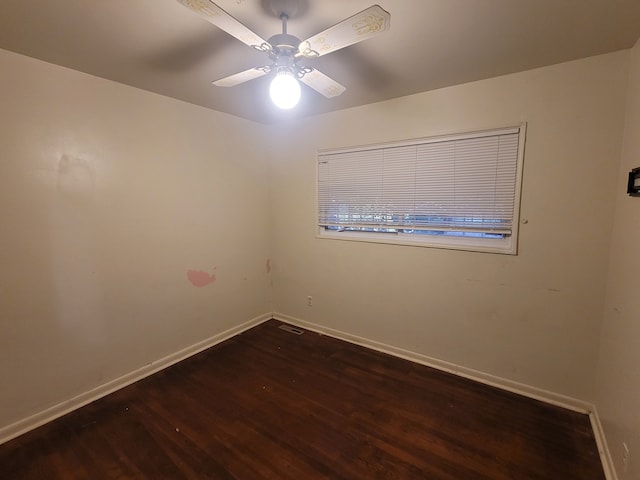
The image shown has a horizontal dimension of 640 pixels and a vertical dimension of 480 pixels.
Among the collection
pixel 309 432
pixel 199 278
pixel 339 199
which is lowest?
pixel 309 432

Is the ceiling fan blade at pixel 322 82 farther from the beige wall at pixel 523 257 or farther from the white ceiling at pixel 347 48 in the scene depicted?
the beige wall at pixel 523 257

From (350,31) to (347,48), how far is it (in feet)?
1.94

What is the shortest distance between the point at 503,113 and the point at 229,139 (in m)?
2.48

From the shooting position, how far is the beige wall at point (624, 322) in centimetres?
143

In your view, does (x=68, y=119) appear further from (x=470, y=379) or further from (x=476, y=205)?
(x=470, y=379)

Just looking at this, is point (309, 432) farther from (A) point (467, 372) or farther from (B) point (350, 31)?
(B) point (350, 31)

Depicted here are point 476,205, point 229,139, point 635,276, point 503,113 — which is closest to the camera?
point 635,276

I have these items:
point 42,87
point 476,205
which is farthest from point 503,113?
point 42,87

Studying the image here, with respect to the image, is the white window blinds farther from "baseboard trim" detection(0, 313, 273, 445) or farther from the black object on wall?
"baseboard trim" detection(0, 313, 273, 445)

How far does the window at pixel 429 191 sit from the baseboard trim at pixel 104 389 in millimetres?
1686

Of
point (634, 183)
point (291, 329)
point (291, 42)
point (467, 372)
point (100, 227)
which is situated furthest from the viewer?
point (291, 329)

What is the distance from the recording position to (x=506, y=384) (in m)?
2.33

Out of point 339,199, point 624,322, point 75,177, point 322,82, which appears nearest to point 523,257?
point 624,322

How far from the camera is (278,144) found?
3.47 m
